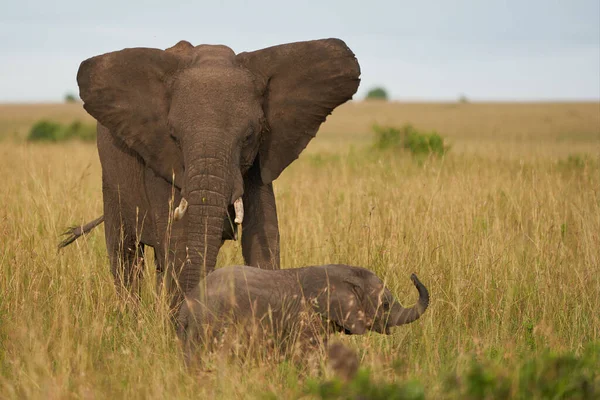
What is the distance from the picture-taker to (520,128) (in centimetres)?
4259

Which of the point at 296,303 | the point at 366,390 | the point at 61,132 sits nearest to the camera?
the point at 366,390

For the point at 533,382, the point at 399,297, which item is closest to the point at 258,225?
the point at 399,297

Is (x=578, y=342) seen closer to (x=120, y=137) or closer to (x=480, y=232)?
(x=480, y=232)

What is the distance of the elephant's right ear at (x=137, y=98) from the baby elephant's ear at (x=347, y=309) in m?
1.59

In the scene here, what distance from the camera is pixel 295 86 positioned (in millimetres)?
5965

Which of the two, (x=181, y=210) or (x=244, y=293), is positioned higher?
(x=181, y=210)

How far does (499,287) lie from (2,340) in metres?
3.47

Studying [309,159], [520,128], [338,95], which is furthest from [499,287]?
[520,128]

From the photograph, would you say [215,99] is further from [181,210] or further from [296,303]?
[296,303]

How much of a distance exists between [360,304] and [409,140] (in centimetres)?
1186

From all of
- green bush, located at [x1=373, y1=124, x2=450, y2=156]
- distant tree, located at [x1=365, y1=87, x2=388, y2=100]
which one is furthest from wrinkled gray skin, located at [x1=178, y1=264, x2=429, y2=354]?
distant tree, located at [x1=365, y1=87, x2=388, y2=100]

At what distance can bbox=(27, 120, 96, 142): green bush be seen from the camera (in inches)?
1093

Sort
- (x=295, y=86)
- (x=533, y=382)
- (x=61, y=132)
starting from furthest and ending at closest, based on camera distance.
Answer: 1. (x=61, y=132)
2. (x=295, y=86)
3. (x=533, y=382)

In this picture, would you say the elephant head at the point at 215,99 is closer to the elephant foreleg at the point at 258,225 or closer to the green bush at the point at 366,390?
the elephant foreleg at the point at 258,225
